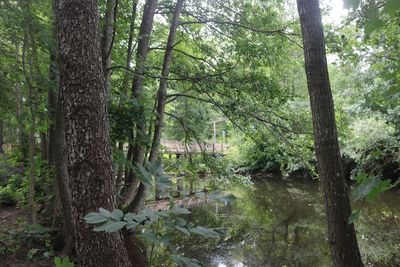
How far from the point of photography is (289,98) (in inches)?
204

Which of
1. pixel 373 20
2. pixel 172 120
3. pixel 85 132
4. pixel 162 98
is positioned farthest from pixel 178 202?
pixel 373 20

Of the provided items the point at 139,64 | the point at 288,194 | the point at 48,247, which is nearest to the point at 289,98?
the point at 139,64

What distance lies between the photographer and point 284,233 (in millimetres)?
8203

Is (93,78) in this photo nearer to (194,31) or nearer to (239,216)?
(194,31)

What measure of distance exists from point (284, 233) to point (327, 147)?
270 inches

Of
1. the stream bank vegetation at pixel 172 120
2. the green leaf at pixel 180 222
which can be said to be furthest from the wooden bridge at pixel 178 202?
the green leaf at pixel 180 222

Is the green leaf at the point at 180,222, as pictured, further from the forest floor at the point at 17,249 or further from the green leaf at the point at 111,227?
the forest floor at the point at 17,249

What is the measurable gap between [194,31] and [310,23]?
5.02 metres

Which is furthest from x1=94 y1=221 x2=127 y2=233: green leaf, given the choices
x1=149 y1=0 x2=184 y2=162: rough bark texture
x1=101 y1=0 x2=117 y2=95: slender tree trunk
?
x1=149 y1=0 x2=184 y2=162: rough bark texture

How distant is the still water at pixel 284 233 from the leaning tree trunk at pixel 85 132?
12.3 ft

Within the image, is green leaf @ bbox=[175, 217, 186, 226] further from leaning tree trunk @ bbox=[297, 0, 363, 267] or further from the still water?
the still water

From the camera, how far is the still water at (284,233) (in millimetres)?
6469

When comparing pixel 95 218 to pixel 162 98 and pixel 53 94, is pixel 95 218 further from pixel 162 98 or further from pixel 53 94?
pixel 162 98

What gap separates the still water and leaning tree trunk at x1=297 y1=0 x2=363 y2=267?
3.73 meters
